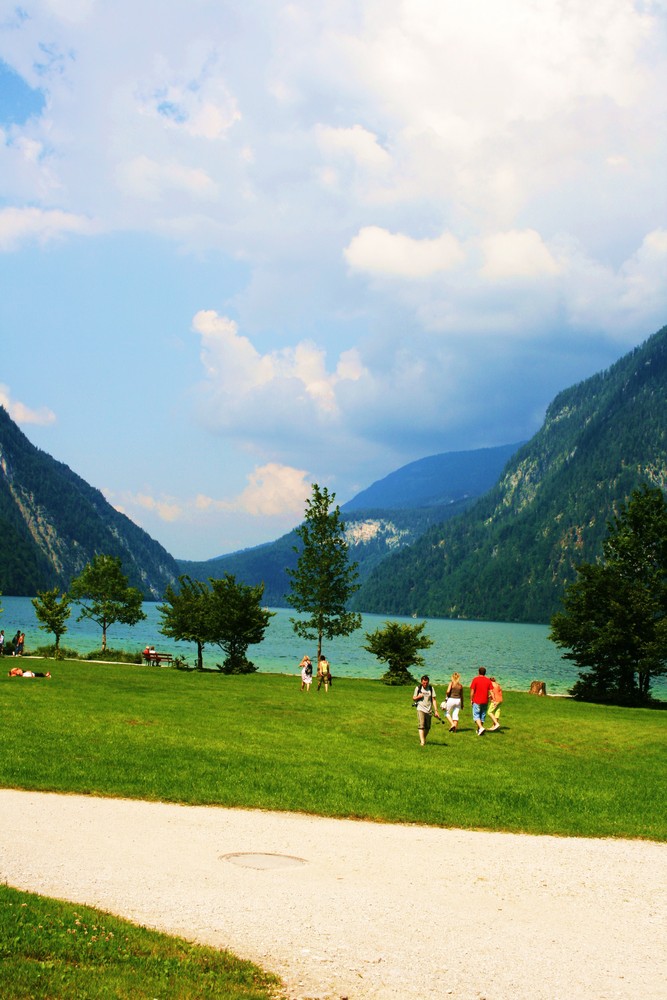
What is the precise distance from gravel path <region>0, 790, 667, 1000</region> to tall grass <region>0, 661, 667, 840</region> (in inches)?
48.1

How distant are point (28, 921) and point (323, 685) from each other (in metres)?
37.6

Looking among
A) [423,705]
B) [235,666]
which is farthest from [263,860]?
[235,666]

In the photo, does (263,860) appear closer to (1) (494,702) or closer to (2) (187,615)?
(1) (494,702)

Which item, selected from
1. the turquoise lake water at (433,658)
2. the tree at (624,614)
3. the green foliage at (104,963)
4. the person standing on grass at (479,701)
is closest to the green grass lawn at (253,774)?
the green foliage at (104,963)

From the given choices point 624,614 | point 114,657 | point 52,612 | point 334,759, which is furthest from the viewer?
point 114,657

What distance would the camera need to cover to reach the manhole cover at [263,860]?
12019 mm

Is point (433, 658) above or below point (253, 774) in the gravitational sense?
below

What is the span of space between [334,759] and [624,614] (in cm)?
3154

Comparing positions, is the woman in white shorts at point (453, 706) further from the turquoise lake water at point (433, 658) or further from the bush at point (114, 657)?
the bush at point (114, 657)

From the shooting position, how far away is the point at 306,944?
28.4 feet

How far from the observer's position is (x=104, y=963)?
7.68 metres

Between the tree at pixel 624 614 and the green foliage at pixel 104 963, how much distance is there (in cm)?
4332

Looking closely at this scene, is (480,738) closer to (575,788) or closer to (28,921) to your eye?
(575,788)

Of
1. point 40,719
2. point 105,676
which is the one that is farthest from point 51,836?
point 105,676
